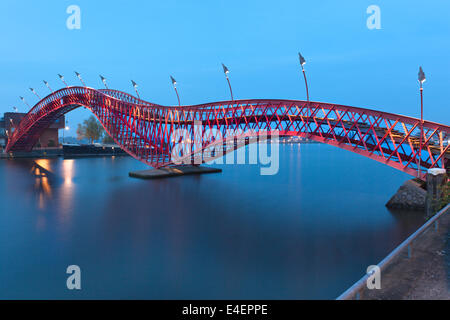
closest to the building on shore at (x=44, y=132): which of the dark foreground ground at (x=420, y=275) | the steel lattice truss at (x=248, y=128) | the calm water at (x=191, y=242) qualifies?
the steel lattice truss at (x=248, y=128)

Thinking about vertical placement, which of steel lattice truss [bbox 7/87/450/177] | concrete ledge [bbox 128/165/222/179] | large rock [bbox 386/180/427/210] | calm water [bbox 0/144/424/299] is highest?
steel lattice truss [bbox 7/87/450/177]

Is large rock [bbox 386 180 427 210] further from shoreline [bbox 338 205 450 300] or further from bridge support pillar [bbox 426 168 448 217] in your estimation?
shoreline [bbox 338 205 450 300]

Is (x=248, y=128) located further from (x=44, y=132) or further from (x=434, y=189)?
(x=44, y=132)

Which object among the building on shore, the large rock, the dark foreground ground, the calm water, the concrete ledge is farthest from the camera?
the building on shore

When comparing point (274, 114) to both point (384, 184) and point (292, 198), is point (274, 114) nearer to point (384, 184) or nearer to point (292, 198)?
point (292, 198)

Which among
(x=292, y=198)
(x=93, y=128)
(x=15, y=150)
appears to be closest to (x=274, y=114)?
(x=292, y=198)

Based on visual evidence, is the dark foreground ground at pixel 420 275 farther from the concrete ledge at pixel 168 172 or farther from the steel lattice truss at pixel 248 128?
the concrete ledge at pixel 168 172

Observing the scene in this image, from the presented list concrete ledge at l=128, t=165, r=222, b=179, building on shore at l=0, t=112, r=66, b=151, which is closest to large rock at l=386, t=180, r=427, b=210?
concrete ledge at l=128, t=165, r=222, b=179
